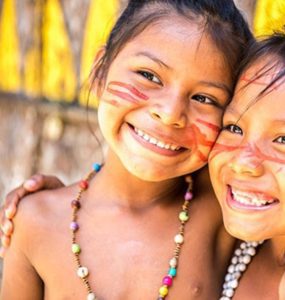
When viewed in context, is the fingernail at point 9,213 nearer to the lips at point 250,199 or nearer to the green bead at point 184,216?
the green bead at point 184,216

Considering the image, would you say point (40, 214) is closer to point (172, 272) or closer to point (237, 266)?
point (172, 272)

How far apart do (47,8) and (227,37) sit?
2.12 meters

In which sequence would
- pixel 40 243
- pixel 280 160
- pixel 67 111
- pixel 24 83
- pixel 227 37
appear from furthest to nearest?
pixel 24 83 → pixel 67 111 → pixel 40 243 → pixel 227 37 → pixel 280 160

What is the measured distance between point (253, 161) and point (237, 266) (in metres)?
0.38

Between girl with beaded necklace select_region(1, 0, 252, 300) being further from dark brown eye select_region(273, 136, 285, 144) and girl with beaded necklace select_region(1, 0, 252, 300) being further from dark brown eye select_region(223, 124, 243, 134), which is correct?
dark brown eye select_region(273, 136, 285, 144)

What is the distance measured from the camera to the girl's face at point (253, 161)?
4.85ft

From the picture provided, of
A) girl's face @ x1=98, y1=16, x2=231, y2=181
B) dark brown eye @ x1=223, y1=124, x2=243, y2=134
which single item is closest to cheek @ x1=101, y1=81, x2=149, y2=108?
girl's face @ x1=98, y1=16, x2=231, y2=181

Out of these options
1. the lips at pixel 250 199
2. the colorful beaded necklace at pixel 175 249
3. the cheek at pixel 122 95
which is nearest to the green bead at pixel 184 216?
the colorful beaded necklace at pixel 175 249

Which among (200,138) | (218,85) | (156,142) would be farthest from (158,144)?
(218,85)

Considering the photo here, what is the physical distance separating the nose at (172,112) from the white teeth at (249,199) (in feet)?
0.70

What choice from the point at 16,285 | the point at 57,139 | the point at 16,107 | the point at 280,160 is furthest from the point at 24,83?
the point at 280,160

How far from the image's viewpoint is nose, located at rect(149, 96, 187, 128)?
160 cm

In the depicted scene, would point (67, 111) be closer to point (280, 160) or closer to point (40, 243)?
point (40, 243)

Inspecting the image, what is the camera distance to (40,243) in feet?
6.25
